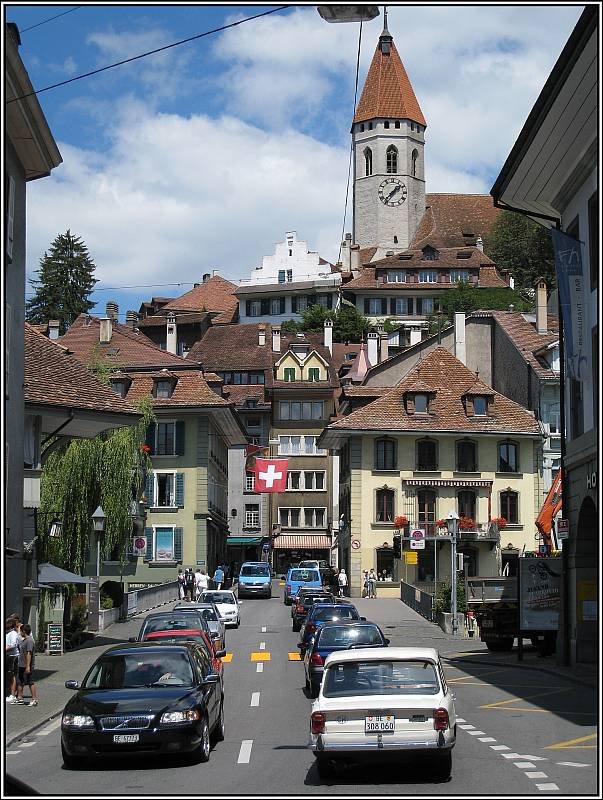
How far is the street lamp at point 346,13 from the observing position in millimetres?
13367

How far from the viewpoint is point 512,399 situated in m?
74.7

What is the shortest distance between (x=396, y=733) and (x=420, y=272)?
13501 cm

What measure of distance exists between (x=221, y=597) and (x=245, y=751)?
93.4ft

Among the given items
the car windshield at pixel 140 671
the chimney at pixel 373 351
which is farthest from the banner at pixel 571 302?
the chimney at pixel 373 351

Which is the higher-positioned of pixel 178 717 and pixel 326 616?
pixel 178 717

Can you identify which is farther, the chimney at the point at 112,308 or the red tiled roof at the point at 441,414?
the chimney at the point at 112,308

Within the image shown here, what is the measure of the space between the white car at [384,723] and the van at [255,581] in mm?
49383

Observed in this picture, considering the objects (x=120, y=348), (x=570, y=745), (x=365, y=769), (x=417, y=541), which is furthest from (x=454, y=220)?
(x=365, y=769)

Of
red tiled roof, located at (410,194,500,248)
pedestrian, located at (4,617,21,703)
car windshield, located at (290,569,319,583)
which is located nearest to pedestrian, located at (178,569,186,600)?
car windshield, located at (290,569,319,583)

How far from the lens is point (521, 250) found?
150125 mm

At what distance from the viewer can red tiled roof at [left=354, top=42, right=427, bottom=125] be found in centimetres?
16762

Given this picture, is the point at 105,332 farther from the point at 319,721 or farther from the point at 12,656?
the point at 319,721

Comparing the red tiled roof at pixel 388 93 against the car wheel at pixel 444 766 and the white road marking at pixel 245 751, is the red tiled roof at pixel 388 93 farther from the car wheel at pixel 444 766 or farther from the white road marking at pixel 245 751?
the car wheel at pixel 444 766

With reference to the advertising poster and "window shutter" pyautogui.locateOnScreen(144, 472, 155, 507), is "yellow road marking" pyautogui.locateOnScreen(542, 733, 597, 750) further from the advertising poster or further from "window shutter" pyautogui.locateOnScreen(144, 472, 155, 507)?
"window shutter" pyautogui.locateOnScreen(144, 472, 155, 507)
